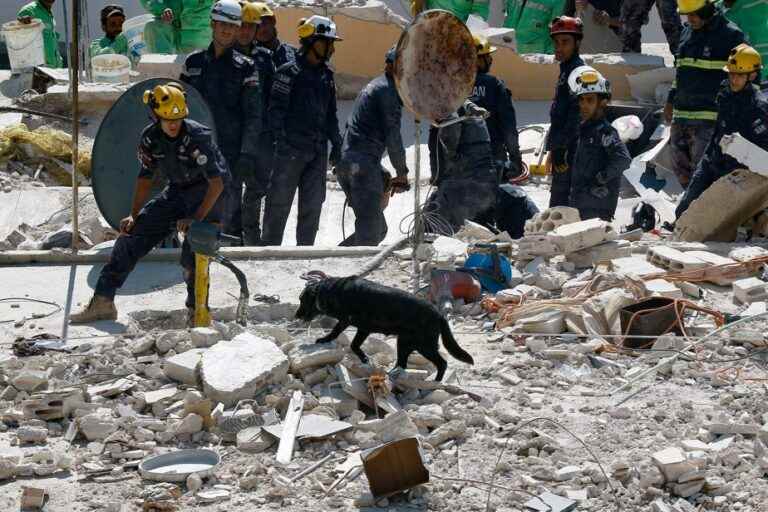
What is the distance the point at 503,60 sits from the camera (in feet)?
47.3

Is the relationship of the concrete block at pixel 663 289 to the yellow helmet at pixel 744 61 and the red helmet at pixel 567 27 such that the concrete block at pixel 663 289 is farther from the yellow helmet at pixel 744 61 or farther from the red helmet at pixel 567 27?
the red helmet at pixel 567 27

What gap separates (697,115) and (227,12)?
386 centimetres

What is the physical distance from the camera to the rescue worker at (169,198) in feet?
25.4

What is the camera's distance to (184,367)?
6.86 meters

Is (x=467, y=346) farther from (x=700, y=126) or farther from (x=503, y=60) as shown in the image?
(x=503, y=60)

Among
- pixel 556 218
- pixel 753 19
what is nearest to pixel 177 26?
pixel 753 19

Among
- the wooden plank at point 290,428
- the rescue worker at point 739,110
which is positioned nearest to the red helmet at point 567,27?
the rescue worker at point 739,110

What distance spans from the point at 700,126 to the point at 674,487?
5620mm

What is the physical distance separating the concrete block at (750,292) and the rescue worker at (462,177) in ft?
7.21

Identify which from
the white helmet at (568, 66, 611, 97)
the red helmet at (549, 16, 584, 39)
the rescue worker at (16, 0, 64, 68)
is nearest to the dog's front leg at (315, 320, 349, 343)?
the white helmet at (568, 66, 611, 97)

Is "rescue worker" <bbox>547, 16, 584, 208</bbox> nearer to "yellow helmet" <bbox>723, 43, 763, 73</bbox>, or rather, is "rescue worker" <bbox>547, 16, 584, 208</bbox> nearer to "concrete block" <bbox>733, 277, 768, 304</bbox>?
"yellow helmet" <bbox>723, 43, 763, 73</bbox>

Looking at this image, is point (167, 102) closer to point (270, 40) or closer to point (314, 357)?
point (314, 357)

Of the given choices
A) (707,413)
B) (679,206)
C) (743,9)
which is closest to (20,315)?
(707,413)

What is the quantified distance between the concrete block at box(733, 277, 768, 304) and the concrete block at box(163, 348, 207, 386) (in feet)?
11.1
